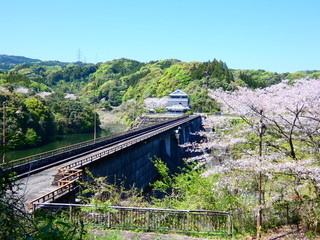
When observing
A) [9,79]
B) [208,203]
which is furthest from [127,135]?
[9,79]

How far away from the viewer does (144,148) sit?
1264 inches

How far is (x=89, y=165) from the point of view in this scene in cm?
1978

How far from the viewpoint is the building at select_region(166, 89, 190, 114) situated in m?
87.0

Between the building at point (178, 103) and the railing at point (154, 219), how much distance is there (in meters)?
75.5

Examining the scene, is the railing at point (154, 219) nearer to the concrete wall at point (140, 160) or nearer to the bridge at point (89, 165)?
the bridge at point (89, 165)

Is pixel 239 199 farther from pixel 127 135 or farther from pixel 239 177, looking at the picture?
pixel 127 135

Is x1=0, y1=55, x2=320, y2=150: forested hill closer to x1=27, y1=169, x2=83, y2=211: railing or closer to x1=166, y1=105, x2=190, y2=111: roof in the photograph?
x1=27, y1=169, x2=83, y2=211: railing

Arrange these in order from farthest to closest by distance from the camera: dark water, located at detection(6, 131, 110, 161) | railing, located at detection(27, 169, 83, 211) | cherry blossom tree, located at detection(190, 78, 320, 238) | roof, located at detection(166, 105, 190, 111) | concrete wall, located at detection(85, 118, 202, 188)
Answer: roof, located at detection(166, 105, 190, 111), dark water, located at detection(6, 131, 110, 161), concrete wall, located at detection(85, 118, 202, 188), railing, located at detection(27, 169, 83, 211), cherry blossom tree, located at detection(190, 78, 320, 238)

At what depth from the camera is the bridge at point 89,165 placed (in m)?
15.6

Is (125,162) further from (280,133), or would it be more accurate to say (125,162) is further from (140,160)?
(280,133)

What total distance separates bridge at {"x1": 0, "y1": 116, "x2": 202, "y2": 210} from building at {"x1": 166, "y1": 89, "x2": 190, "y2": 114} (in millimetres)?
41770

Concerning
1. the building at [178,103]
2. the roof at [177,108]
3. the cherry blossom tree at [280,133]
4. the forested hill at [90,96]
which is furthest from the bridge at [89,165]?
the building at [178,103]

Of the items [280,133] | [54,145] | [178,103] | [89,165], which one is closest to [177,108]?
[178,103]

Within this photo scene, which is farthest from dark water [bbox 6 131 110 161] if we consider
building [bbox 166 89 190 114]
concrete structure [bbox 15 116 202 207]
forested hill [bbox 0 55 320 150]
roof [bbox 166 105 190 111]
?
building [bbox 166 89 190 114]
